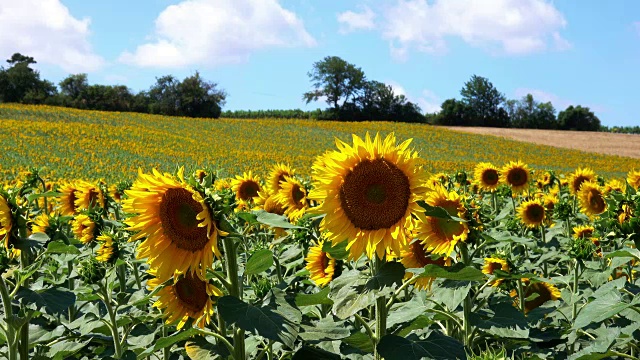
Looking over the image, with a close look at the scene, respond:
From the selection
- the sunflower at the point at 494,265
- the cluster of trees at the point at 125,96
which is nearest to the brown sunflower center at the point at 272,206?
the sunflower at the point at 494,265

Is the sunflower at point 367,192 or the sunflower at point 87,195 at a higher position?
the sunflower at point 367,192

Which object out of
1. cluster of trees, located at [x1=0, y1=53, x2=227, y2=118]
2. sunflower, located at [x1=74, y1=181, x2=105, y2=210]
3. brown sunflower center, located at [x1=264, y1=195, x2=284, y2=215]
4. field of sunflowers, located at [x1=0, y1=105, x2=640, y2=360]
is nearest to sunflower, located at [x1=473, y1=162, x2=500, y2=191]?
field of sunflowers, located at [x1=0, y1=105, x2=640, y2=360]

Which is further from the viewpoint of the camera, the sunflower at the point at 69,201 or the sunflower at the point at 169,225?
the sunflower at the point at 69,201

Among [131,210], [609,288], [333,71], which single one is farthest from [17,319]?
[333,71]

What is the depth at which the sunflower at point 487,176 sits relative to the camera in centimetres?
757

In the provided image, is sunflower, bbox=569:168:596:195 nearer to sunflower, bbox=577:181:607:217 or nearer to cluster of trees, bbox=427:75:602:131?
sunflower, bbox=577:181:607:217

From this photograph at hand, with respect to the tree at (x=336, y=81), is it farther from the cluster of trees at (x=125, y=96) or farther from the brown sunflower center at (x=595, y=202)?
the brown sunflower center at (x=595, y=202)

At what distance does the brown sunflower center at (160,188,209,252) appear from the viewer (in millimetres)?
2295

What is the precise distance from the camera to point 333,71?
76875 millimetres

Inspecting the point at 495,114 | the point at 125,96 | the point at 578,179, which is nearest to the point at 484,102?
the point at 495,114

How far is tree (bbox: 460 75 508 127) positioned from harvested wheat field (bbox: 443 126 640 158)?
17.2 metres

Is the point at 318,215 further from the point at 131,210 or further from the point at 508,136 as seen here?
the point at 508,136

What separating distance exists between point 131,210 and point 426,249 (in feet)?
4.41

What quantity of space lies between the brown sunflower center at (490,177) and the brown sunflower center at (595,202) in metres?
1.17
